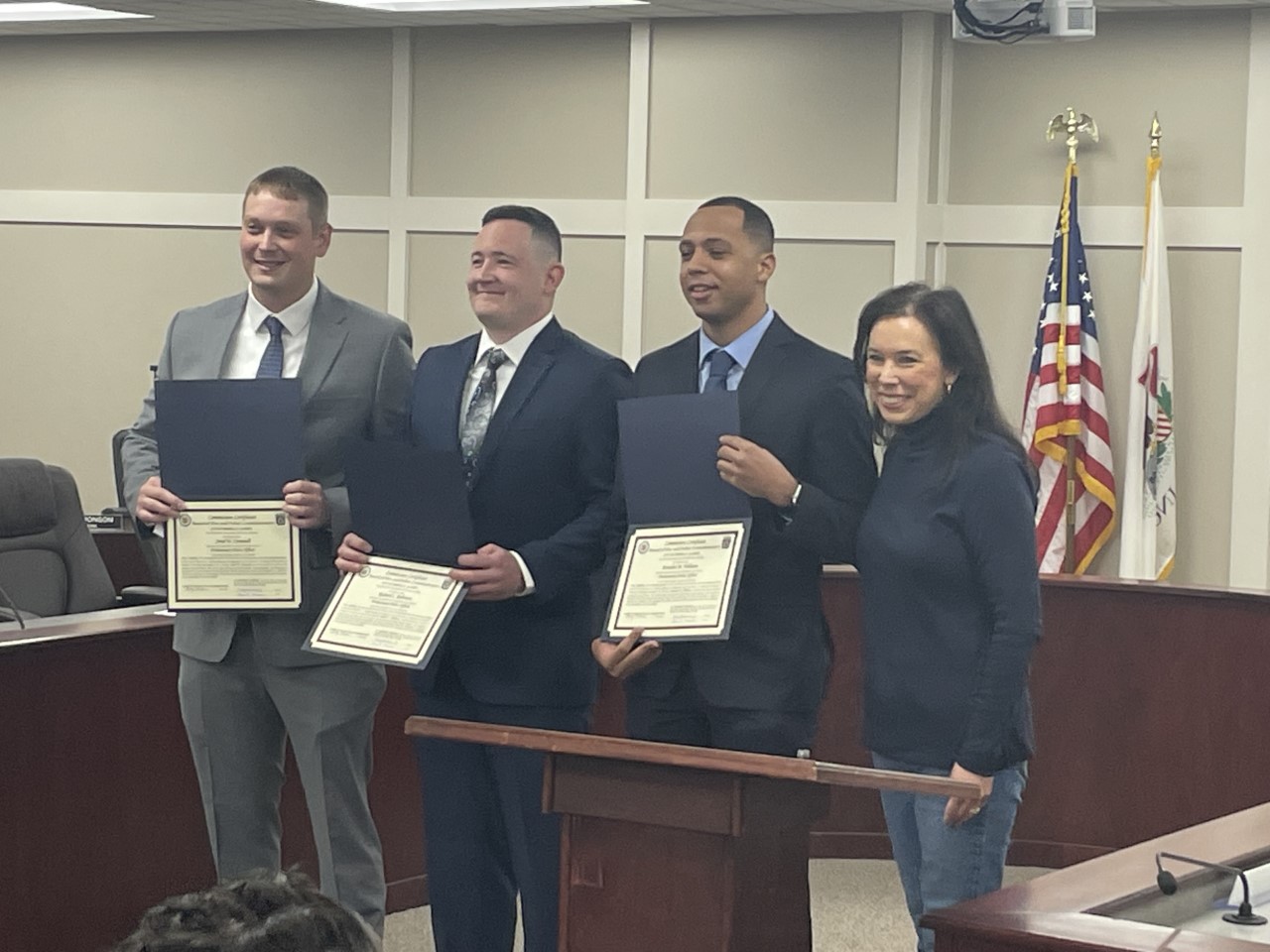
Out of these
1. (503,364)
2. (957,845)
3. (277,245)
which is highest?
(277,245)

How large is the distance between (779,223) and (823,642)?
4555 mm

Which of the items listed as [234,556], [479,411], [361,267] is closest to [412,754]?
[234,556]

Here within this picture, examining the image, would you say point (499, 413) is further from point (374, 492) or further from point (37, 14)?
point (37, 14)

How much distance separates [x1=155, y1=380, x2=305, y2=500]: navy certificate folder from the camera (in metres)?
3.38

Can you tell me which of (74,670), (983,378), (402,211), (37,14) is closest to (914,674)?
(983,378)

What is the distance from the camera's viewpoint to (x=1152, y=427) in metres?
7.27

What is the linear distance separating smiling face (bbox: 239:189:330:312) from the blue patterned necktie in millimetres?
37

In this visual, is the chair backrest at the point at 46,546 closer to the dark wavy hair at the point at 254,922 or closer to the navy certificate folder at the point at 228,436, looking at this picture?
the navy certificate folder at the point at 228,436

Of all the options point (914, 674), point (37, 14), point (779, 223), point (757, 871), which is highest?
point (37, 14)

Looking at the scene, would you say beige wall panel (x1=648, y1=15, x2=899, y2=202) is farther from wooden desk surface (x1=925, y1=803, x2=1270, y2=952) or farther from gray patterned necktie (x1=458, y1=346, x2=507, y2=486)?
wooden desk surface (x1=925, y1=803, x2=1270, y2=952)

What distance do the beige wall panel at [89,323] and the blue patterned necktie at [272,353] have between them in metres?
5.25

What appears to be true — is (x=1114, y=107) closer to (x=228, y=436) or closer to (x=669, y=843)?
(x=228, y=436)

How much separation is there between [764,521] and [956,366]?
42 centimetres

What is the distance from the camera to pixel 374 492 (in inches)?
129
